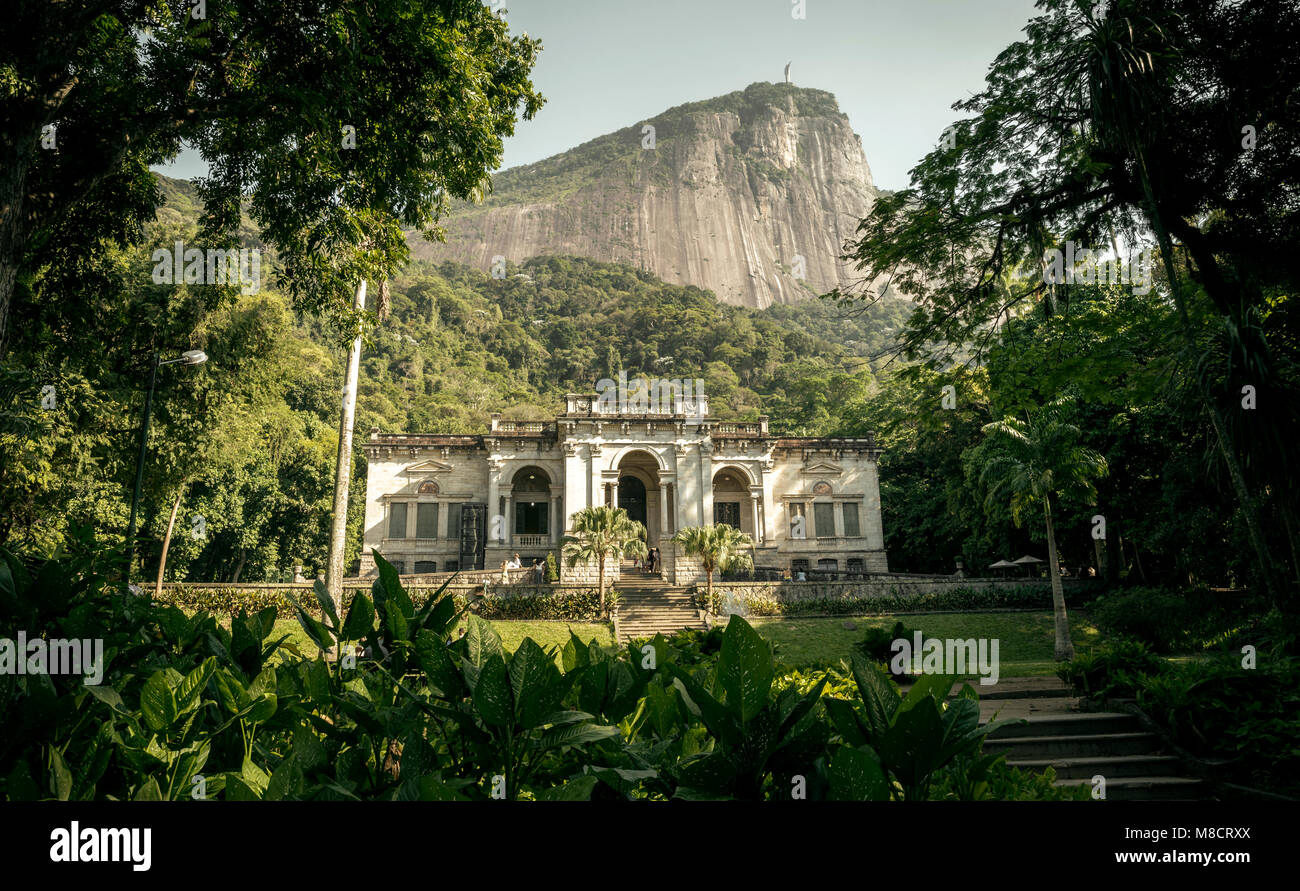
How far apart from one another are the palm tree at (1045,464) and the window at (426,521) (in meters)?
24.1

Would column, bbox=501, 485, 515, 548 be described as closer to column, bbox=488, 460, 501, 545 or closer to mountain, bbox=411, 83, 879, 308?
column, bbox=488, 460, 501, 545

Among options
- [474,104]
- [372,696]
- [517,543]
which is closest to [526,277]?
[517,543]

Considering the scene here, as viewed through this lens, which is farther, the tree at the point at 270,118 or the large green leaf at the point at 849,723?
the tree at the point at 270,118

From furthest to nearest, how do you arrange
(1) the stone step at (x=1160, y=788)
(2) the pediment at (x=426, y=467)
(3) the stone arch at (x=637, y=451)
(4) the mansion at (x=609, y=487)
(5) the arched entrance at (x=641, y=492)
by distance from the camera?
(5) the arched entrance at (x=641, y=492) → (2) the pediment at (x=426, y=467) → (3) the stone arch at (x=637, y=451) → (4) the mansion at (x=609, y=487) → (1) the stone step at (x=1160, y=788)

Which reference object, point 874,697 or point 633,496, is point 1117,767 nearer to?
point 874,697

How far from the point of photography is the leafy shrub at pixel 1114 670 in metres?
6.95

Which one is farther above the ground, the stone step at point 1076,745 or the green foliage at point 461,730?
the green foliage at point 461,730

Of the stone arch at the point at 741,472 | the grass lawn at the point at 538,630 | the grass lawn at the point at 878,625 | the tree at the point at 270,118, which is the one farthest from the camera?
the stone arch at the point at 741,472

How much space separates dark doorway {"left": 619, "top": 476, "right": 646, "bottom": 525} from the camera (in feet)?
116

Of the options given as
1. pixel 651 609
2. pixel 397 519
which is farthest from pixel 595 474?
pixel 397 519

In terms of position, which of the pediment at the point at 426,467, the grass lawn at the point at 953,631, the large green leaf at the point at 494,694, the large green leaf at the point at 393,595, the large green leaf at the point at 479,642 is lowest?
the grass lawn at the point at 953,631

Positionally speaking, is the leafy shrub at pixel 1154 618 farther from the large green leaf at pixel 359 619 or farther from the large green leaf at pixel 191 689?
the large green leaf at pixel 191 689

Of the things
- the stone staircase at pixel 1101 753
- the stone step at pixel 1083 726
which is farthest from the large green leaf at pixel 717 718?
the stone step at pixel 1083 726
